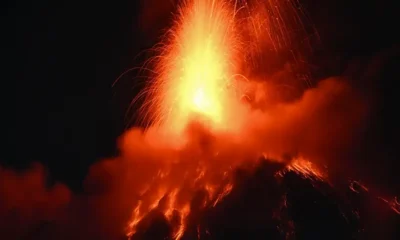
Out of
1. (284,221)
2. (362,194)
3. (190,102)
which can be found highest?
(190,102)

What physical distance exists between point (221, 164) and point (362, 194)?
748cm

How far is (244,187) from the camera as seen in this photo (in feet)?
92.1

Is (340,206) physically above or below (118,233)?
below

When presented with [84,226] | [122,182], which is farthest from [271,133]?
[84,226]

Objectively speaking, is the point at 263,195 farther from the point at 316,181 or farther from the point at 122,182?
the point at 122,182

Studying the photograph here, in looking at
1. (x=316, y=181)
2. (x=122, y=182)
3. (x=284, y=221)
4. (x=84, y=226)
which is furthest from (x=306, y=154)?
(x=84, y=226)

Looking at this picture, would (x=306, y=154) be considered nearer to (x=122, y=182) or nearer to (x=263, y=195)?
(x=263, y=195)

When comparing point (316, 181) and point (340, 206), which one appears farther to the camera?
point (316, 181)

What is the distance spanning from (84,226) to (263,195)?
908 centimetres

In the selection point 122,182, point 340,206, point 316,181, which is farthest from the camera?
point 122,182

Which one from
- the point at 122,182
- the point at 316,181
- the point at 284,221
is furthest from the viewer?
the point at 122,182

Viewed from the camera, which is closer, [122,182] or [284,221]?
[284,221]

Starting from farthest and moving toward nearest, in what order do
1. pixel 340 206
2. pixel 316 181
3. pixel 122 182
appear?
pixel 122 182 → pixel 316 181 → pixel 340 206

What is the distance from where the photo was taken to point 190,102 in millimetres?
28953
